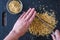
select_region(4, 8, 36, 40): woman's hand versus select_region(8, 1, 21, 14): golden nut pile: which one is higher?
select_region(8, 1, 21, 14): golden nut pile

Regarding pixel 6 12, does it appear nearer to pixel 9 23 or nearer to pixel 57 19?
pixel 9 23

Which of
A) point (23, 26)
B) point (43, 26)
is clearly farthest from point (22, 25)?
point (43, 26)

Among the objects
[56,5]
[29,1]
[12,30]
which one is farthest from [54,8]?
[12,30]

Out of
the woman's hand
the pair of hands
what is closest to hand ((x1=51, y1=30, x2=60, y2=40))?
the pair of hands

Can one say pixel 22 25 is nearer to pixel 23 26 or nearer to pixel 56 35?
pixel 23 26

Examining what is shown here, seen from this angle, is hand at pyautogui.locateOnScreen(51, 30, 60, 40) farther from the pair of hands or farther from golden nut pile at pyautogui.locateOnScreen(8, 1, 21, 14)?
golden nut pile at pyautogui.locateOnScreen(8, 1, 21, 14)

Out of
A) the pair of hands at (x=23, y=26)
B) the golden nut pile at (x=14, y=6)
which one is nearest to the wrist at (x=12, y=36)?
the pair of hands at (x=23, y=26)

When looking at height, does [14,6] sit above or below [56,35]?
above
